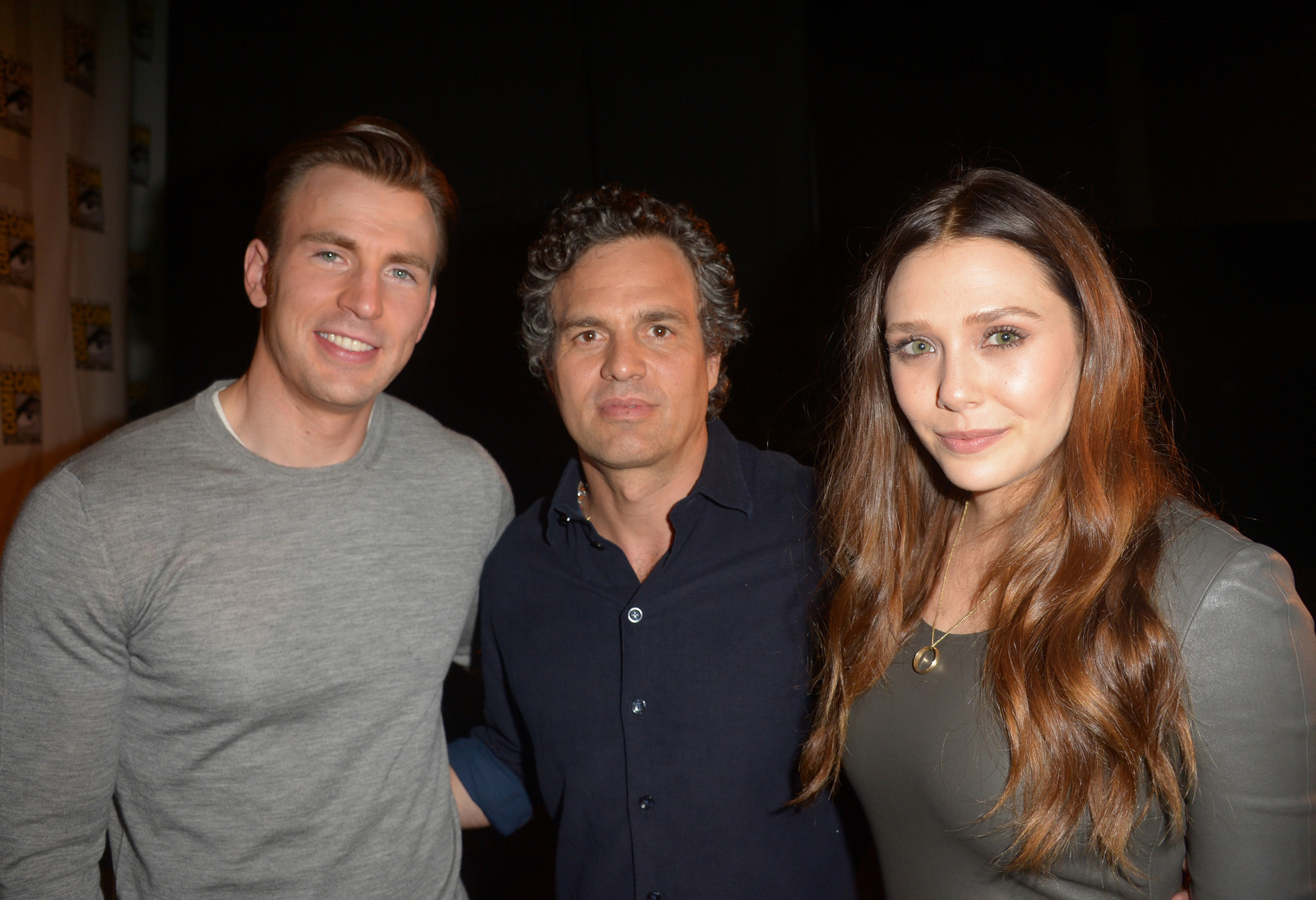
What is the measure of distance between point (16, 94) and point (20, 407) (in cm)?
75

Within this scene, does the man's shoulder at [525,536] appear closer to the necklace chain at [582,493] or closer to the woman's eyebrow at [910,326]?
the necklace chain at [582,493]

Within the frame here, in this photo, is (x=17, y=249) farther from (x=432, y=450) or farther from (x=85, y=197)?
(x=432, y=450)

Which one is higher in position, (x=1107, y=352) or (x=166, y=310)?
(x=166, y=310)

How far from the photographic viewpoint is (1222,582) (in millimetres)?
940

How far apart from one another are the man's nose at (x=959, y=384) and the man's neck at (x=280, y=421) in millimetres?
998

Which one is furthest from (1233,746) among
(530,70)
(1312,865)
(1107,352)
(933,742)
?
(530,70)

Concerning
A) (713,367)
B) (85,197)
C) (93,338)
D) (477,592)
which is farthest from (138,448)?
(85,197)

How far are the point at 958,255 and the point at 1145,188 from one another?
2.59 feet

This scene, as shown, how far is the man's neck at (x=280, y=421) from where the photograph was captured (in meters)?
1.43

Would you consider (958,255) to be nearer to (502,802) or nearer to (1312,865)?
(1312,865)

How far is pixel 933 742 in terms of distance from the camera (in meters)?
1.12

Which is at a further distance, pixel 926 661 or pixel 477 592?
pixel 477 592

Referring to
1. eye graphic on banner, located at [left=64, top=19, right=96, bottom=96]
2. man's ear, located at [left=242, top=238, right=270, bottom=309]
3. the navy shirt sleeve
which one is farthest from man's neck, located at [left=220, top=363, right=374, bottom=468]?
eye graphic on banner, located at [left=64, top=19, right=96, bottom=96]

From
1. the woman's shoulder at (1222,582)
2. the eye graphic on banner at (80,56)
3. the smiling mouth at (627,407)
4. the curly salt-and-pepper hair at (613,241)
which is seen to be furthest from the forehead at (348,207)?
the woman's shoulder at (1222,582)
